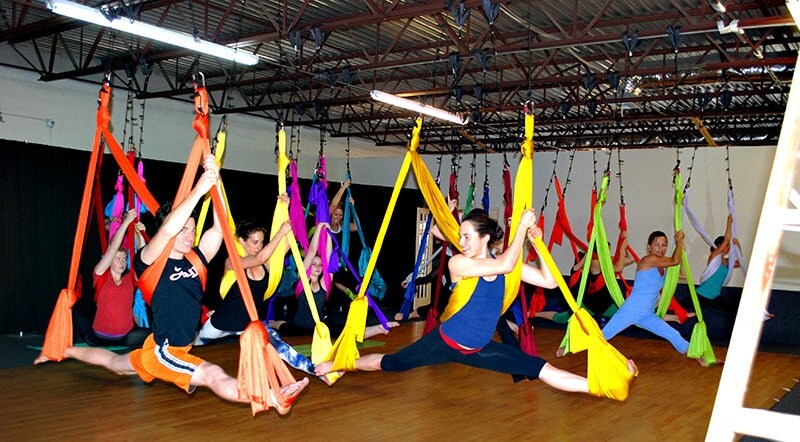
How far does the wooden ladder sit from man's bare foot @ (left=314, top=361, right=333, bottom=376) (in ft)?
12.4

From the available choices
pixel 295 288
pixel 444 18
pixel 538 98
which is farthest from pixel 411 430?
pixel 538 98

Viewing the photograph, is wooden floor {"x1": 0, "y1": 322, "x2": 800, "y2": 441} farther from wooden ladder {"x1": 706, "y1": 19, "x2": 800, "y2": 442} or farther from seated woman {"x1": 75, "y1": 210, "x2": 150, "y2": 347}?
wooden ladder {"x1": 706, "y1": 19, "x2": 800, "y2": 442}

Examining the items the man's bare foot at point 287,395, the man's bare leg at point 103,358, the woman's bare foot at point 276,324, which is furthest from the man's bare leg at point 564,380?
the woman's bare foot at point 276,324

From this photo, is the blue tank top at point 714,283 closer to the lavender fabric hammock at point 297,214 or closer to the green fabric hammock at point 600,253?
the green fabric hammock at point 600,253

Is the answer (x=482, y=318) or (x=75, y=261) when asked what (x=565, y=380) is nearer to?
(x=482, y=318)

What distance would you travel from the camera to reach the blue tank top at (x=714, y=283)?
353 inches

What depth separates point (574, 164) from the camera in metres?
12.4

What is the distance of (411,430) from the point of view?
4145mm

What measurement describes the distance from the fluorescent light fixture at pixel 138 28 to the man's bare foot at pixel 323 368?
3347mm

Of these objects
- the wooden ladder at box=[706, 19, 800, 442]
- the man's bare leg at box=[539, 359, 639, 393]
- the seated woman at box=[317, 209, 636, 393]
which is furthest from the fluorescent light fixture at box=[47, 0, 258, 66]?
the wooden ladder at box=[706, 19, 800, 442]

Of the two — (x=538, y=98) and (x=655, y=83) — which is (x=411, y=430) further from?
(x=538, y=98)

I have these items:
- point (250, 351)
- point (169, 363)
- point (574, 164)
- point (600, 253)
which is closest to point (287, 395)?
point (250, 351)

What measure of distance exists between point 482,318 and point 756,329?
9.53 feet

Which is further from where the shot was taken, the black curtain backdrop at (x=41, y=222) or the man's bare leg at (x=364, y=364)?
the black curtain backdrop at (x=41, y=222)
